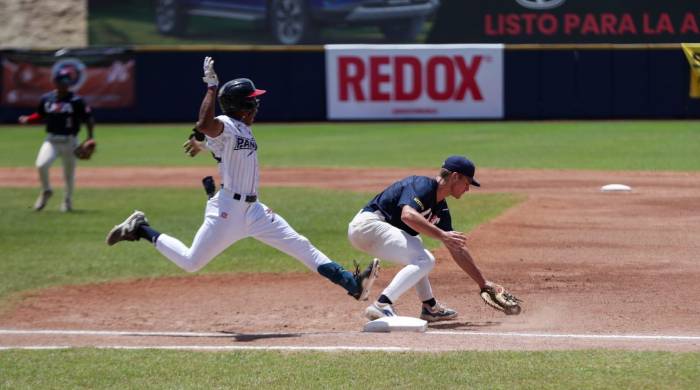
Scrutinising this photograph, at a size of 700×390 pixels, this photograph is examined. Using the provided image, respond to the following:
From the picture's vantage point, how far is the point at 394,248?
27.8 ft

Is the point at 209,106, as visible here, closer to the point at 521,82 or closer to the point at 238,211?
the point at 238,211

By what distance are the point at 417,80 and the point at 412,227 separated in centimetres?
2169

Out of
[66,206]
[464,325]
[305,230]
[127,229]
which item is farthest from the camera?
[66,206]

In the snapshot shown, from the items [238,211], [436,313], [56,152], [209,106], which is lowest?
[436,313]

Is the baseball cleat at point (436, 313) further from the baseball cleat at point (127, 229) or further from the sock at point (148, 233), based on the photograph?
the baseball cleat at point (127, 229)

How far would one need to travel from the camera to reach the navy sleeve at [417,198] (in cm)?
829

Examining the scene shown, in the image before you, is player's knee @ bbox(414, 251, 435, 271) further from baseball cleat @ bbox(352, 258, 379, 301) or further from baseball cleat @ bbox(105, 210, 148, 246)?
baseball cleat @ bbox(105, 210, 148, 246)

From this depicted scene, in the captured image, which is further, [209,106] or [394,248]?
[394,248]

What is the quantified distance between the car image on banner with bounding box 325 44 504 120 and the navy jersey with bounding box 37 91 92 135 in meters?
14.3

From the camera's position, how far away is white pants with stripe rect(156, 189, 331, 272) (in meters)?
8.38

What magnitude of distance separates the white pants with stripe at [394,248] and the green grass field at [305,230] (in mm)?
1354

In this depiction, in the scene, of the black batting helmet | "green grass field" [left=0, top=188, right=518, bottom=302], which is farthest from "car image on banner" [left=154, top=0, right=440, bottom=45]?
the black batting helmet

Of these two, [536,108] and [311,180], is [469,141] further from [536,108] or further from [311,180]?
[311,180]

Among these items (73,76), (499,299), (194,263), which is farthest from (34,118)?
(73,76)
